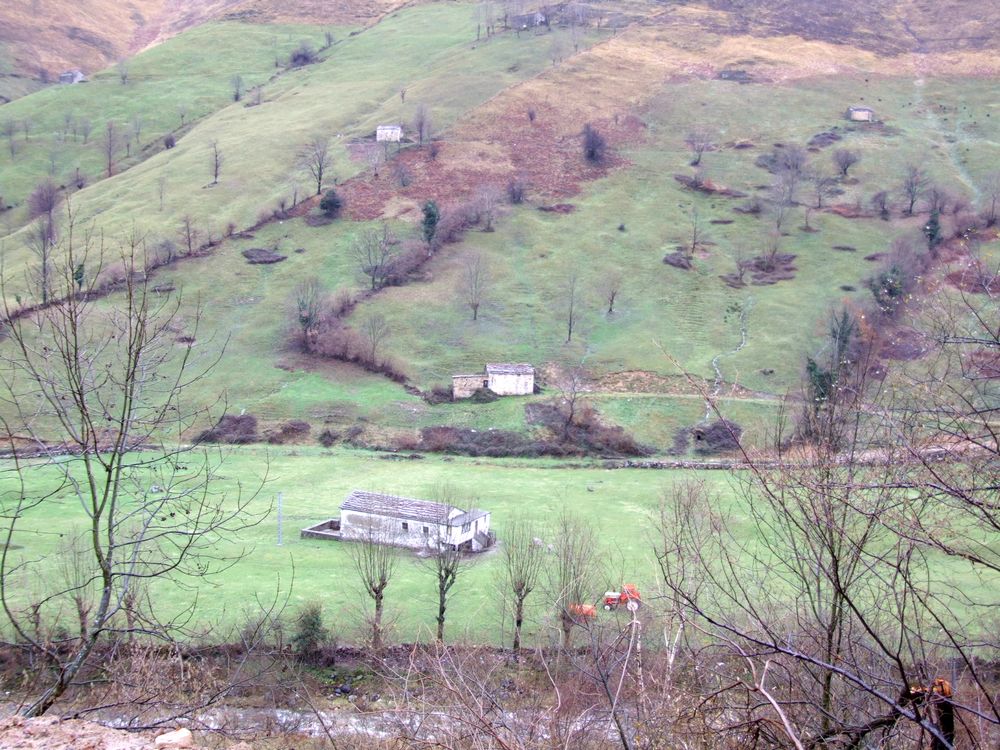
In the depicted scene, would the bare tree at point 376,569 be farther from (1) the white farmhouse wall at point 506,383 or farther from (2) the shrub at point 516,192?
(2) the shrub at point 516,192

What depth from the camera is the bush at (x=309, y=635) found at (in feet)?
97.1

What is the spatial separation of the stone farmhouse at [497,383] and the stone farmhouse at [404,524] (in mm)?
23429

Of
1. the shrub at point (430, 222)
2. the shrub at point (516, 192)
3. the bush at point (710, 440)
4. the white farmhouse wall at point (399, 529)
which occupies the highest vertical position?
the shrub at point (516, 192)

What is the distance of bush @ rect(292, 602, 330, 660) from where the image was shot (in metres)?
29.6

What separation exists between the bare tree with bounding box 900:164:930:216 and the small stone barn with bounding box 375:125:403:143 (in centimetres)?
5820

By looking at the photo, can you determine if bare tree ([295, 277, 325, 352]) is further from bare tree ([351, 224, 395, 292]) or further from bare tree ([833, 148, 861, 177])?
bare tree ([833, 148, 861, 177])

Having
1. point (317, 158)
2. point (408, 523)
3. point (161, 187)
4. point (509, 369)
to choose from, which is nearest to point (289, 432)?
point (509, 369)

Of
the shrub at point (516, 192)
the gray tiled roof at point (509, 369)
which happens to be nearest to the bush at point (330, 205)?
the shrub at point (516, 192)

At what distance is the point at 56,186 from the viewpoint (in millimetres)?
111688

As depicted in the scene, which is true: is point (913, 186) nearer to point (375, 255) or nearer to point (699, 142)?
point (699, 142)

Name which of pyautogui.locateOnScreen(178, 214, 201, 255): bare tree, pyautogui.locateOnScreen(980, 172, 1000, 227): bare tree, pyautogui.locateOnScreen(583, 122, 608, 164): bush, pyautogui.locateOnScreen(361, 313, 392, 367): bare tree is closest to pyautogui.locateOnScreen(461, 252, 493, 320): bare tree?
pyautogui.locateOnScreen(361, 313, 392, 367): bare tree

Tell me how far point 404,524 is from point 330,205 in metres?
58.2

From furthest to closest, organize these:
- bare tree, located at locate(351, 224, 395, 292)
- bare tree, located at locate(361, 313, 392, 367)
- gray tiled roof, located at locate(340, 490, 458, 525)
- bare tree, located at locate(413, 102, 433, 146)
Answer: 1. bare tree, located at locate(413, 102, 433, 146)
2. bare tree, located at locate(351, 224, 395, 292)
3. bare tree, located at locate(361, 313, 392, 367)
4. gray tiled roof, located at locate(340, 490, 458, 525)

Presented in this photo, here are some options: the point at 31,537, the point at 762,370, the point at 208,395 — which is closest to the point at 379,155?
the point at 208,395
